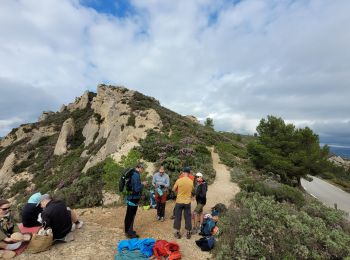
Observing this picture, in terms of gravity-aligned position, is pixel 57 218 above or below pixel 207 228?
above

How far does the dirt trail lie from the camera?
25.0 feet

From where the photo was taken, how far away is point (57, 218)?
312 inches

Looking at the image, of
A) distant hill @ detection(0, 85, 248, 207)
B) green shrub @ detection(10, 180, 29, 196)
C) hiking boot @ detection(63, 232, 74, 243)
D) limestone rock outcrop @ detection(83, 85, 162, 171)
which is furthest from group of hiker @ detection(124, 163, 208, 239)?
green shrub @ detection(10, 180, 29, 196)

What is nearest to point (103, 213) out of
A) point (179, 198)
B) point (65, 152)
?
point (179, 198)

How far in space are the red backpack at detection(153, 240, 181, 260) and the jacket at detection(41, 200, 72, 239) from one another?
9.16ft

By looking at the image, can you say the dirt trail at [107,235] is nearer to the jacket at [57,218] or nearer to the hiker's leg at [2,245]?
the jacket at [57,218]

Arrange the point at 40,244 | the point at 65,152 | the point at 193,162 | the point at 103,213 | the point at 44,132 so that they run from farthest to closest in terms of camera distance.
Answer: the point at 44,132 < the point at 65,152 < the point at 193,162 < the point at 103,213 < the point at 40,244

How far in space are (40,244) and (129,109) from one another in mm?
26313

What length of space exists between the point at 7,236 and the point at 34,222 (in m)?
1.06

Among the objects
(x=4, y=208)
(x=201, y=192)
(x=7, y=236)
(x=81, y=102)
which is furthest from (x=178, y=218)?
(x=81, y=102)

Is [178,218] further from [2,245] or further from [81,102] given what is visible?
[81,102]

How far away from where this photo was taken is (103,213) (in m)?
12.2

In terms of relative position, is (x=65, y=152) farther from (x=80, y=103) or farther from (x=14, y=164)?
(x=80, y=103)

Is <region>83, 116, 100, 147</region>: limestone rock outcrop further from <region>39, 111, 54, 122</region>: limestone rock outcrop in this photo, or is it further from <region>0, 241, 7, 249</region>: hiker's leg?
<region>0, 241, 7, 249</region>: hiker's leg
